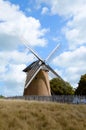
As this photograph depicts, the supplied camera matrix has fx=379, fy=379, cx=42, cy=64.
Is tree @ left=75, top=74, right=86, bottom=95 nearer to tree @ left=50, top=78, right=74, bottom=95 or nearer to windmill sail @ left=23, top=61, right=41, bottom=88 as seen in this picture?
tree @ left=50, top=78, right=74, bottom=95

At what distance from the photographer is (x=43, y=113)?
2077 inches

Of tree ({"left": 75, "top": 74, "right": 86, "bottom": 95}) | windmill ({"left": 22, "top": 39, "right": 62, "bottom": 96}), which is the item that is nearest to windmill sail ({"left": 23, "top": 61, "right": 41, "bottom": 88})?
windmill ({"left": 22, "top": 39, "right": 62, "bottom": 96})

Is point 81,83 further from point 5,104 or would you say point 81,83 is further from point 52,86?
point 5,104

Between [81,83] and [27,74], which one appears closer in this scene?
[27,74]

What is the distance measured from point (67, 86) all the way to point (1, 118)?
193 feet

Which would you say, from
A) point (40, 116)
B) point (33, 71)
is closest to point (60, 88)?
point (33, 71)

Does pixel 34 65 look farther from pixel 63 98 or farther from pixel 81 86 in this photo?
pixel 81 86

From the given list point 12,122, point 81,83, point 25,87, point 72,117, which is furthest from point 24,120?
point 81,83

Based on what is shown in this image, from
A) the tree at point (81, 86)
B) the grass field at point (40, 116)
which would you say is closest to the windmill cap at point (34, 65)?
the grass field at point (40, 116)

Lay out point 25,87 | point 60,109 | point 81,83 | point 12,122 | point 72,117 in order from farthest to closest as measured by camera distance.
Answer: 1. point 81,83
2. point 25,87
3. point 60,109
4. point 72,117
5. point 12,122

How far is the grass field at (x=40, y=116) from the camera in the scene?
152 ft

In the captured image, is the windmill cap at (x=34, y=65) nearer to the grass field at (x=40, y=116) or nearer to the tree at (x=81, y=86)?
the grass field at (x=40, y=116)

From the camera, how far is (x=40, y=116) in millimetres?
51062

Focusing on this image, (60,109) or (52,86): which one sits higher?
(52,86)
